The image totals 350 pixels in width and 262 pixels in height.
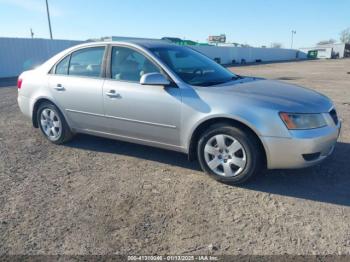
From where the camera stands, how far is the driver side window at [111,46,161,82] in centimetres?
422

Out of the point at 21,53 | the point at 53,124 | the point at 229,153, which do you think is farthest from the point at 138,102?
the point at 21,53

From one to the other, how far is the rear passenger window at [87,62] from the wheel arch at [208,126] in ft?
5.63

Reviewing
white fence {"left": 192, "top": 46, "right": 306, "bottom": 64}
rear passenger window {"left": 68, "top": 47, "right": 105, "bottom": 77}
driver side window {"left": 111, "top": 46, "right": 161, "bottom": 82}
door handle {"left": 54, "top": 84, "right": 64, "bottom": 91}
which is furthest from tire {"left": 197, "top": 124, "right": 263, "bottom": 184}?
white fence {"left": 192, "top": 46, "right": 306, "bottom": 64}

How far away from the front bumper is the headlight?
0.18 feet

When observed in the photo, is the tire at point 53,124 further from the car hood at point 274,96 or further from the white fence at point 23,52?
the white fence at point 23,52

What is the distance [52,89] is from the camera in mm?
5020

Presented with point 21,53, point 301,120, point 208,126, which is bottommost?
point 208,126

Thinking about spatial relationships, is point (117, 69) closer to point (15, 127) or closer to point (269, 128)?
point (269, 128)

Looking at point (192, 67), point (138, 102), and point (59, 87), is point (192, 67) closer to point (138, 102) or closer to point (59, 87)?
point (138, 102)

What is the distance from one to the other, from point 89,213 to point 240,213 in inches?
59.6

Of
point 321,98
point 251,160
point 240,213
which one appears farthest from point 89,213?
point 321,98

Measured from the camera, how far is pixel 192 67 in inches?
174

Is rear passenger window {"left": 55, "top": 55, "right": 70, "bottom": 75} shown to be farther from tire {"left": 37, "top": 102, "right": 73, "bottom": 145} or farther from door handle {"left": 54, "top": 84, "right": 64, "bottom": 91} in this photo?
tire {"left": 37, "top": 102, "right": 73, "bottom": 145}

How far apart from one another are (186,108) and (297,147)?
130 cm
